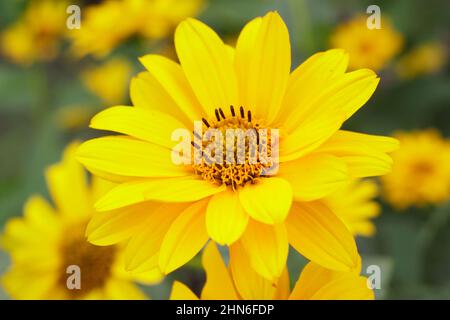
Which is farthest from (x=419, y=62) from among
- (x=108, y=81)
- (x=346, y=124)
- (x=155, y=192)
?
(x=155, y=192)

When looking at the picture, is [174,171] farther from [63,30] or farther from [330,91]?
[63,30]

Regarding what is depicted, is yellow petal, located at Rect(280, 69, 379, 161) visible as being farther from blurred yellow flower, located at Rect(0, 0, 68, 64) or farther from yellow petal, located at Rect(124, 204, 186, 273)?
blurred yellow flower, located at Rect(0, 0, 68, 64)

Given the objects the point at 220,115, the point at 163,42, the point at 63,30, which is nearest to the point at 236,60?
the point at 220,115

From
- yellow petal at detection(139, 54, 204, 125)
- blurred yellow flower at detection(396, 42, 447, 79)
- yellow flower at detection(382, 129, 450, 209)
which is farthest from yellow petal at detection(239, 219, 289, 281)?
blurred yellow flower at detection(396, 42, 447, 79)

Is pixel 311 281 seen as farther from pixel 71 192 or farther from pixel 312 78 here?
pixel 71 192

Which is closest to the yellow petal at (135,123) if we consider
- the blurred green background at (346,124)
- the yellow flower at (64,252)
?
the yellow flower at (64,252)

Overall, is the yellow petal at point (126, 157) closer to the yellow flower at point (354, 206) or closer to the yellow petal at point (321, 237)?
the yellow petal at point (321, 237)
